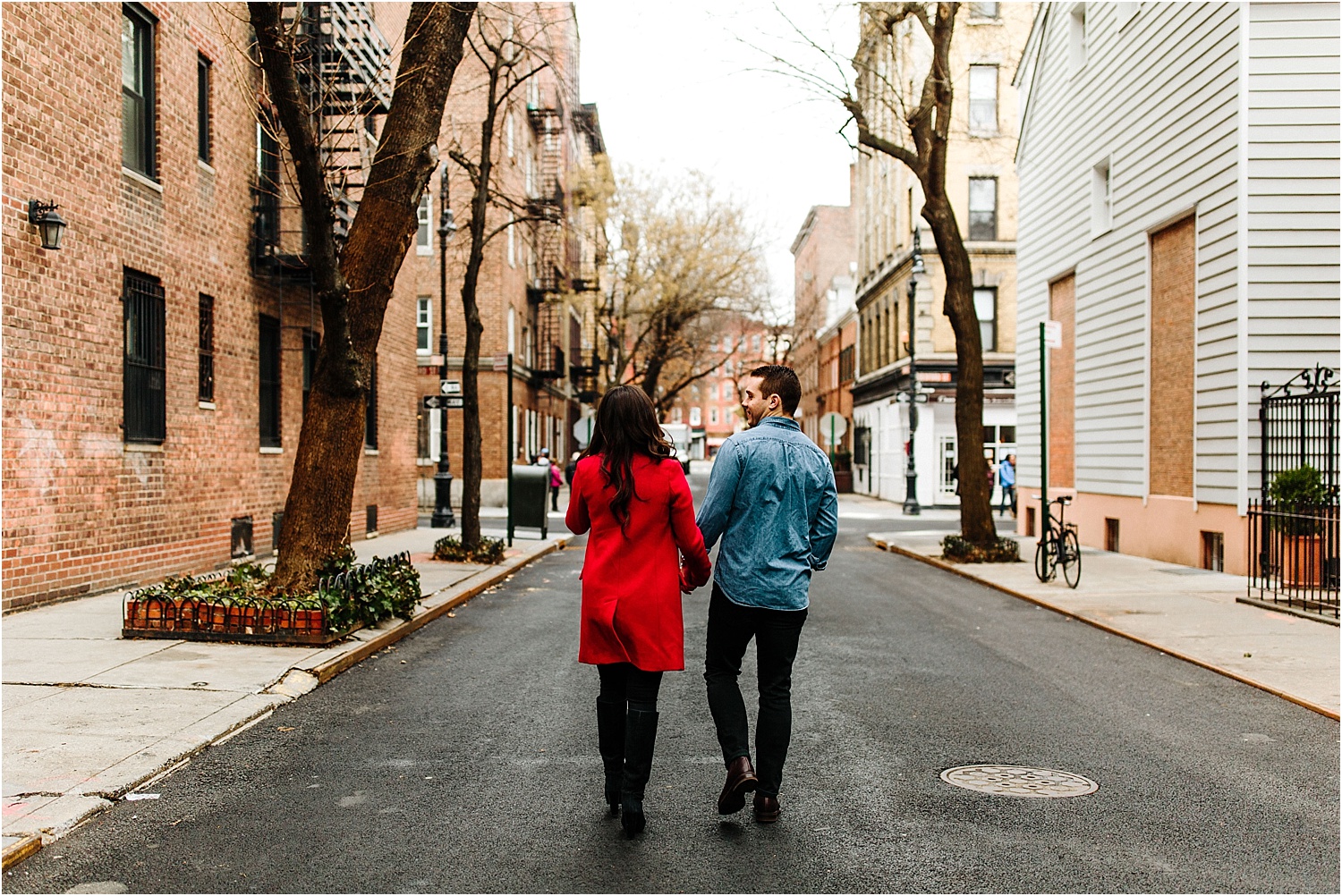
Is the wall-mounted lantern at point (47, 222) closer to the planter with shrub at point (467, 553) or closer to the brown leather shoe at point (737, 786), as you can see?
the planter with shrub at point (467, 553)

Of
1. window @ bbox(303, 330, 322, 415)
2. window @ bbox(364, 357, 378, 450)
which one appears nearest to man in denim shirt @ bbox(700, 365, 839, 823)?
window @ bbox(303, 330, 322, 415)

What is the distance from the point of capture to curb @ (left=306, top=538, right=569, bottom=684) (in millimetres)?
8633

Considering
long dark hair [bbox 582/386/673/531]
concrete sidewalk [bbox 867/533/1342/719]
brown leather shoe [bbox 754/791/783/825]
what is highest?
long dark hair [bbox 582/386/673/531]

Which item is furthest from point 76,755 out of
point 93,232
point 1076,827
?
point 93,232

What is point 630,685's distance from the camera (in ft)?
16.8

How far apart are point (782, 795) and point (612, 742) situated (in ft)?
3.22

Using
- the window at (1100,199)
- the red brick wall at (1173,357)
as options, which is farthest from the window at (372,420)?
the red brick wall at (1173,357)

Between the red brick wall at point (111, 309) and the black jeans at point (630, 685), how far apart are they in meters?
6.46

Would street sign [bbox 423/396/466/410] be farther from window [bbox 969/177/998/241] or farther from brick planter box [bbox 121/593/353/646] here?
window [bbox 969/177/998/241]

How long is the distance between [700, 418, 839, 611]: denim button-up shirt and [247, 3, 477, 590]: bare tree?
566cm

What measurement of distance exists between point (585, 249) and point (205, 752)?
5275cm

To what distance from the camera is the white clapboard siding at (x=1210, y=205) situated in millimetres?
15000

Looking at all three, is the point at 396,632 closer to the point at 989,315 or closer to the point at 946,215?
the point at 946,215

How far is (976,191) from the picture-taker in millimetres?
37375
